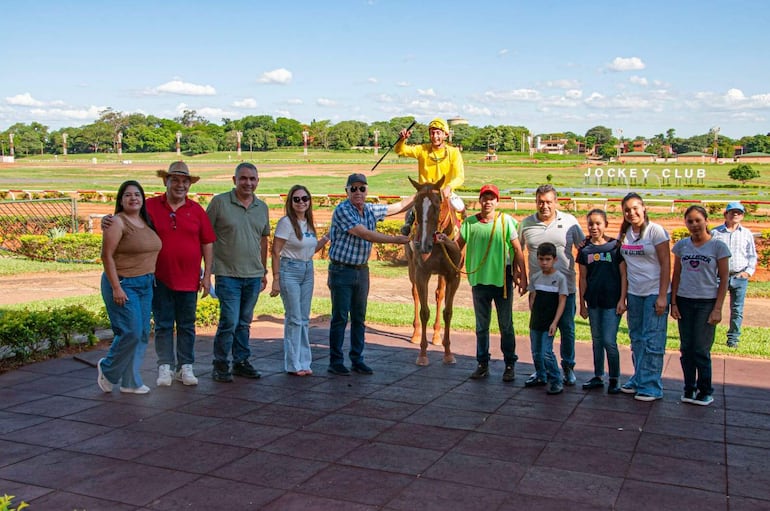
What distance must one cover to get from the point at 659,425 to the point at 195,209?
416cm

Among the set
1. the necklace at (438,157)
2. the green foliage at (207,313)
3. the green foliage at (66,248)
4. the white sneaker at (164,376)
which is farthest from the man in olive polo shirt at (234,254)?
the green foliage at (66,248)

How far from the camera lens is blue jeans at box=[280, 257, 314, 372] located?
6.77 m

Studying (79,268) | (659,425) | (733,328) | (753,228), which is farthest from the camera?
(753,228)

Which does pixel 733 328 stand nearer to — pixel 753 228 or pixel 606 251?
pixel 606 251

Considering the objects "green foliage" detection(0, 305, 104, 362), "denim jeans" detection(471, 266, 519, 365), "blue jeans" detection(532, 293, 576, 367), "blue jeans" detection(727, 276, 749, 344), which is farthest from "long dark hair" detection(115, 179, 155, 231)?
"blue jeans" detection(727, 276, 749, 344)

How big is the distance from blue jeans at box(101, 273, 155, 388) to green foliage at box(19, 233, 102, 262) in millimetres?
11422

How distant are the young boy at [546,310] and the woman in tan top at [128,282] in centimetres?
328

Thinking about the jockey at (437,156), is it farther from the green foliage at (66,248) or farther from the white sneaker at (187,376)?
the green foliage at (66,248)

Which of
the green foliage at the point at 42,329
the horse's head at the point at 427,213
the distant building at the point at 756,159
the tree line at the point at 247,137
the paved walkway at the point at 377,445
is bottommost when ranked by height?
the paved walkway at the point at 377,445

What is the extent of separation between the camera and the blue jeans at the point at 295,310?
6.77 metres

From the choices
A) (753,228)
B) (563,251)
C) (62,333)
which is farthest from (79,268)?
(753,228)

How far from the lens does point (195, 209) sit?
622 cm

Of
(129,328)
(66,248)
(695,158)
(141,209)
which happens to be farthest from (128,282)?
(695,158)

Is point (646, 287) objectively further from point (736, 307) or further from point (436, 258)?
point (736, 307)
